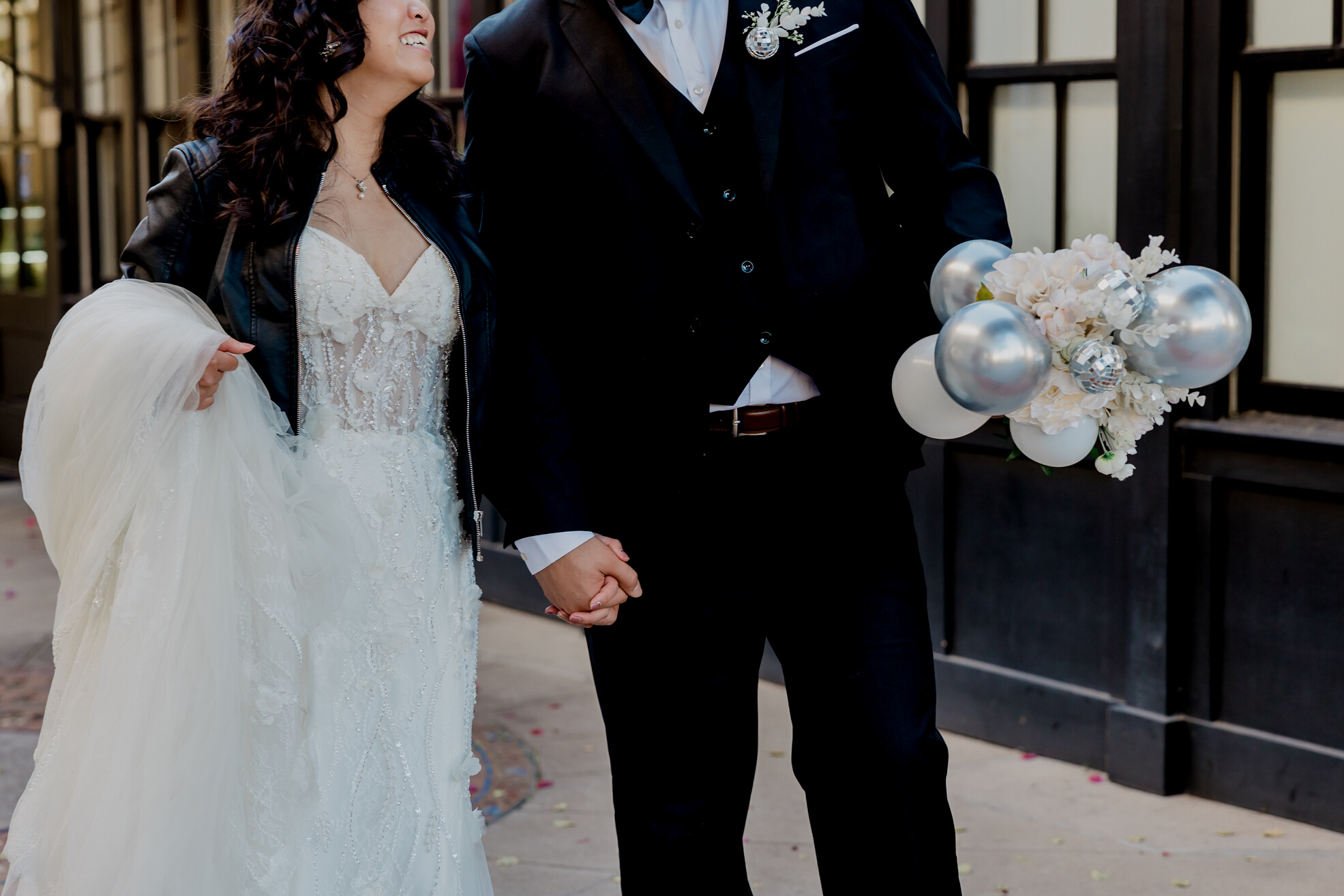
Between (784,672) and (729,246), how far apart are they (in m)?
0.74

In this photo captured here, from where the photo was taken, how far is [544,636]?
22.7ft

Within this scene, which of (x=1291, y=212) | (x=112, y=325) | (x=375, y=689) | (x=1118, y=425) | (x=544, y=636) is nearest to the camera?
(x=1118, y=425)

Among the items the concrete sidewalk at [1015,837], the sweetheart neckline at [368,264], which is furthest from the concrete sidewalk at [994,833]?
the sweetheart neckline at [368,264]

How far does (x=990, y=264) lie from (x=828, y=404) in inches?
16.1

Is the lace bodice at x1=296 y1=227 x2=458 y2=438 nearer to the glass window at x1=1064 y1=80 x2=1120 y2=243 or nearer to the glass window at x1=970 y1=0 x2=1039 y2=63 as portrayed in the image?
the glass window at x1=1064 y1=80 x2=1120 y2=243

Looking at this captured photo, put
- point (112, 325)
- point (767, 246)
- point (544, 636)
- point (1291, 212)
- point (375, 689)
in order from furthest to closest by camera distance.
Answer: point (544, 636) < point (1291, 212) < point (375, 689) < point (112, 325) < point (767, 246)

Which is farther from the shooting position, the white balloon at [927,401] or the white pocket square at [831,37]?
the white pocket square at [831,37]

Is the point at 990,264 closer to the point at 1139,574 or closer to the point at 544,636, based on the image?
the point at 1139,574

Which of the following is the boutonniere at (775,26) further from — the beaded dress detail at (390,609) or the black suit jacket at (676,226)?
the beaded dress detail at (390,609)

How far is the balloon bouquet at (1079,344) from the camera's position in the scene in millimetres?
2355

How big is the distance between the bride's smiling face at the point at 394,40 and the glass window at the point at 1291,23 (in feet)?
8.01

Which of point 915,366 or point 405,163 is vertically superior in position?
point 405,163

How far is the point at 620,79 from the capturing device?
2.81 m

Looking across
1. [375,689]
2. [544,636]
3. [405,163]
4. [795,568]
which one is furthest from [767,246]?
[544,636]
